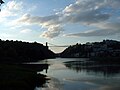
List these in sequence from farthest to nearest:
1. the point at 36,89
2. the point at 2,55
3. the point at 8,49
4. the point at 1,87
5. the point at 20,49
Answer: the point at 20,49
the point at 8,49
the point at 2,55
the point at 36,89
the point at 1,87

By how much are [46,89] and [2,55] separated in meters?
103

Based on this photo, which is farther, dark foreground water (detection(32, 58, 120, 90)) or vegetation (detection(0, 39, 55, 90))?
dark foreground water (detection(32, 58, 120, 90))

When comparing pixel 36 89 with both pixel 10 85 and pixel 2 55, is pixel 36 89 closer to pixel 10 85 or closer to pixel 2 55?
pixel 10 85

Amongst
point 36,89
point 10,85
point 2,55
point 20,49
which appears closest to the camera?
point 10,85

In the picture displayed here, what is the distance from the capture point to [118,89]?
42344 millimetres

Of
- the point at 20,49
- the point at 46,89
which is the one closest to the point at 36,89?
the point at 46,89

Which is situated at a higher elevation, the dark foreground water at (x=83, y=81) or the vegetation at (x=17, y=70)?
the vegetation at (x=17, y=70)

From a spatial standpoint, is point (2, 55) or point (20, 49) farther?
point (20, 49)

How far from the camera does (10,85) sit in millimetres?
36312

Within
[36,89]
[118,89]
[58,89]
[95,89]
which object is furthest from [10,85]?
[118,89]

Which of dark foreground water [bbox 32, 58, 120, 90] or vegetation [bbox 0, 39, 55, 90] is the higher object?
vegetation [bbox 0, 39, 55, 90]

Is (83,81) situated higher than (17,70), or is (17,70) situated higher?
(17,70)

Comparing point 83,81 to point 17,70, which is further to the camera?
point 17,70

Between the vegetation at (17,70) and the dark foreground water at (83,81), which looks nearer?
the vegetation at (17,70)
